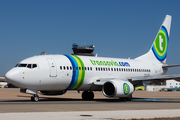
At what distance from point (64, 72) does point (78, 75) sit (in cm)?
157

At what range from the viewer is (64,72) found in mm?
23500

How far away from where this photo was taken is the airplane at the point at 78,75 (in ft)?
72.0

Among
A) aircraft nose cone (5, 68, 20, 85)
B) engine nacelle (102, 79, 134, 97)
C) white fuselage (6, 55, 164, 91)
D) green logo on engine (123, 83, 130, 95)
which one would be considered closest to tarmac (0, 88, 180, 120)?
aircraft nose cone (5, 68, 20, 85)

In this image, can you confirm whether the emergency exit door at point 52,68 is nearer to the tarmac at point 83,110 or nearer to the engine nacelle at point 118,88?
the tarmac at point 83,110

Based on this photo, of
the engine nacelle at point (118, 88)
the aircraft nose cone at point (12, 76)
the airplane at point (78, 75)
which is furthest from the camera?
the engine nacelle at point (118, 88)

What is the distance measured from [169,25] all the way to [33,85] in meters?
21.6

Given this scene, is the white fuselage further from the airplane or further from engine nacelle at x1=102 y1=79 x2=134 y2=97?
engine nacelle at x1=102 y1=79 x2=134 y2=97

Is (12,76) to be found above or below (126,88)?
above

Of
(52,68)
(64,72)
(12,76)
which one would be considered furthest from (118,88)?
(12,76)

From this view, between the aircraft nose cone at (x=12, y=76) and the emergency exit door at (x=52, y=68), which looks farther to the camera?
the emergency exit door at (x=52, y=68)

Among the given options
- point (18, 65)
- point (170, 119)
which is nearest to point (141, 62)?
point (18, 65)

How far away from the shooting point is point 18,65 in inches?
Answer: 876

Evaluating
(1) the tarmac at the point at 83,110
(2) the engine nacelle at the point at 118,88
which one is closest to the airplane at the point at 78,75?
(2) the engine nacelle at the point at 118,88

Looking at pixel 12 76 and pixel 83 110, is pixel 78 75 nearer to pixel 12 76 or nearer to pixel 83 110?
pixel 12 76
